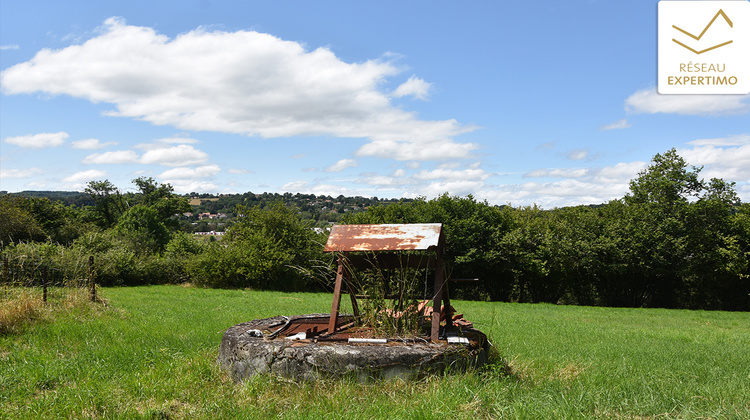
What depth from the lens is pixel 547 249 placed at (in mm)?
28469

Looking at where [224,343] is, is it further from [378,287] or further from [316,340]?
[378,287]

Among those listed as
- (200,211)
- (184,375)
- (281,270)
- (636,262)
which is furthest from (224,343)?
(200,211)

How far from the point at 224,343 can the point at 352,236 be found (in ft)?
7.15

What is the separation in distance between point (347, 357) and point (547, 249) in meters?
25.9

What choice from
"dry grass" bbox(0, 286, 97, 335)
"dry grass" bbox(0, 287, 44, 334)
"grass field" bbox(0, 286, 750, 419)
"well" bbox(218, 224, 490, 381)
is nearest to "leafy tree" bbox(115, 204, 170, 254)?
"dry grass" bbox(0, 286, 97, 335)

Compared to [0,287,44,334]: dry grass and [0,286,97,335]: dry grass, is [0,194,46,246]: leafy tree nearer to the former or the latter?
[0,286,97,335]: dry grass

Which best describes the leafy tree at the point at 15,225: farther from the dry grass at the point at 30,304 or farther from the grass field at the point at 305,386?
the grass field at the point at 305,386

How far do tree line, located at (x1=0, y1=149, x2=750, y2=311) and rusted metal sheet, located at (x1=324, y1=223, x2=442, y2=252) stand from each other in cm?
2036

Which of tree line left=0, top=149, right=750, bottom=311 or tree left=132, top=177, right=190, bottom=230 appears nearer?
tree line left=0, top=149, right=750, bottom=311

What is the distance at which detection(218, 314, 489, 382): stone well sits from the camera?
4.93 m

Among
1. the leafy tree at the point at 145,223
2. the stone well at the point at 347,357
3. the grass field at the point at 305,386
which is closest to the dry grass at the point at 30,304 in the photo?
the grass field at the point at 305,386

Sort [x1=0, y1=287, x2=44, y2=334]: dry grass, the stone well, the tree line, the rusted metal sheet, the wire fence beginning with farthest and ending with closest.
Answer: the tree line
the wire fence
[x1=0, y1=287, x2=44, y2=334]: dry grass
the rusted metal sheet
the stone well

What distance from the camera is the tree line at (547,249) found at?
27.1m

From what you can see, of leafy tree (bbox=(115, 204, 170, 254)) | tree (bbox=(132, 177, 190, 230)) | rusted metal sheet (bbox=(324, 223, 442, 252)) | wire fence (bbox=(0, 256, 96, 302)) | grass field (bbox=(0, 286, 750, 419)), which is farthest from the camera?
tree (bbox=(132, 177, 190, 230))
